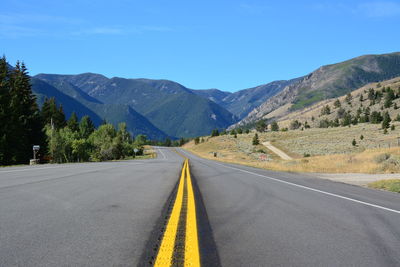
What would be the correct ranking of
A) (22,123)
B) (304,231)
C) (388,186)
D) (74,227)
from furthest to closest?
(22,123) → (388,186) → (304,231) → (74,227)

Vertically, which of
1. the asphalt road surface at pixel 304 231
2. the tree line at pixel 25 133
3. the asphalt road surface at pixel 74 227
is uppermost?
the tree line at pixel 25 133

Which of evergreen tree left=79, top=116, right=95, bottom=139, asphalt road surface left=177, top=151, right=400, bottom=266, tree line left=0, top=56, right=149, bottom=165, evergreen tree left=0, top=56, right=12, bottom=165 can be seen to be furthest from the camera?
evergreen tree left=79, top=116, right=95, bottom=139

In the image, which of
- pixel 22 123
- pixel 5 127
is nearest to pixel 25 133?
pixel 22 123

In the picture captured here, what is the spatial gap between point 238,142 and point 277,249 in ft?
380

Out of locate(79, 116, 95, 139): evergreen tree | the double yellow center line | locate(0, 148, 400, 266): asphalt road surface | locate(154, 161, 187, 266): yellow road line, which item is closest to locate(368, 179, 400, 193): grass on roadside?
locate(0, 148, 400, 266): asphalt road surface

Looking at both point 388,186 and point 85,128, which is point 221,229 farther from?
point 85,128

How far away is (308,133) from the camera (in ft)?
398

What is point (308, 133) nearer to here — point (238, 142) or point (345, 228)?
point (238, 142)

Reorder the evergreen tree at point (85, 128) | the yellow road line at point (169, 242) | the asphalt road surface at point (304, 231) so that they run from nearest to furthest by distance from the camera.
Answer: the yellow road line at point (169, 242)
the asphalt road surface at point (304, 231)
the evergreen tree at point (85, 128)

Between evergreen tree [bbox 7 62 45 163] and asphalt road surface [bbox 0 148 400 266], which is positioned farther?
evergreen tree [bbox 7 62 45 163]

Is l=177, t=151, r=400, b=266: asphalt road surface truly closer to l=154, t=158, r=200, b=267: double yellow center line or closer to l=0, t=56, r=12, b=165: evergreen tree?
l=154, t=158, r=200, b=267: double yellow center line

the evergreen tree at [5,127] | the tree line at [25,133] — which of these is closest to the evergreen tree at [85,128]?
the tree line at [25,133]

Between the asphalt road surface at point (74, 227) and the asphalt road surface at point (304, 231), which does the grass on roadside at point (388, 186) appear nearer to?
the asphalt road surface at point (304, 231)

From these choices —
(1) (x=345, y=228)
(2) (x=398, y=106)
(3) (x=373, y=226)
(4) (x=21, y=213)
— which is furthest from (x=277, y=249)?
(2) (x=398, y=106)
